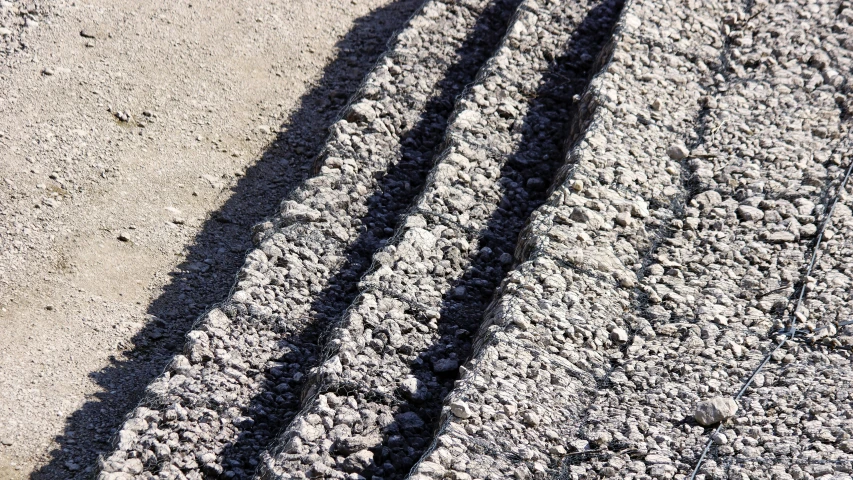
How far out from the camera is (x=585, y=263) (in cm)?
548

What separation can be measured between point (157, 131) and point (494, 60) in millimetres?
3040

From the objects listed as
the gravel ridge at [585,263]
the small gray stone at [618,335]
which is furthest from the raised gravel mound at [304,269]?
the small gray stone at [618,335]

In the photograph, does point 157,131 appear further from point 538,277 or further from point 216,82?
point 538,277

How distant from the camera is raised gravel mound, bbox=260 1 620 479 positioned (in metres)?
4.67

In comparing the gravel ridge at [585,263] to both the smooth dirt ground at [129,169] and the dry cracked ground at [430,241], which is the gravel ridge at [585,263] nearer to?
the dry cracked ground at [430,241]

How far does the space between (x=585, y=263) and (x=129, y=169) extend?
3929 mm

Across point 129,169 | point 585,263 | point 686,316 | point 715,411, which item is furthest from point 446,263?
point 129,169

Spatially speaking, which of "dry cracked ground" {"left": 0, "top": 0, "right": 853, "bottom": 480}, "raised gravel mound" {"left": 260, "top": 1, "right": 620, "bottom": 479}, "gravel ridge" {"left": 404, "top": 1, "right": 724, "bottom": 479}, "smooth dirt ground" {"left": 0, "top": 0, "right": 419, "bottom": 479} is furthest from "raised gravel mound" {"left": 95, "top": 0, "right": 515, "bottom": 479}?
"gravel ridge" {"left": 404, "top": 1, "right": 724, "bottom": 479}

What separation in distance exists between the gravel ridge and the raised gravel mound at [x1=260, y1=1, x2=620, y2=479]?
0.35m

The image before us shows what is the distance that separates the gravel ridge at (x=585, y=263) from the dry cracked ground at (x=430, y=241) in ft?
0.06

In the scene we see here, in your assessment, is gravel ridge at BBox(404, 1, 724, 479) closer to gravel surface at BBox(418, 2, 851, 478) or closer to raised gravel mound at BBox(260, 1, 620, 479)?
gravel surface at BBox(418, 2, 851, 478)

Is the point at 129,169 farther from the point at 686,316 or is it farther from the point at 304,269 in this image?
the point at 686,316

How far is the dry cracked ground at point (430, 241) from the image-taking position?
4.68 meters

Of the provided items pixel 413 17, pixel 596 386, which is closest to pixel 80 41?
pixel 413 17
